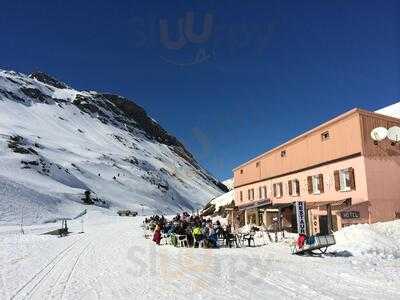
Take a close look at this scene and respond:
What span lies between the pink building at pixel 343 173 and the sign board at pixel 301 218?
1.56m

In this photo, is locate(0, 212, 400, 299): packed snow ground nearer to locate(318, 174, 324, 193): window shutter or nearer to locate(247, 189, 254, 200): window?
locate(318, 174, 324, 193): window shutter

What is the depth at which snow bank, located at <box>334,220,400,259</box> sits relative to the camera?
62.4 ft

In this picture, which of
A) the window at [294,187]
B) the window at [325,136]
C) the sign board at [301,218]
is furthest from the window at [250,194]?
the sign board at [301,218]

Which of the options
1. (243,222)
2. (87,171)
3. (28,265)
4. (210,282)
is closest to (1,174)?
(87,171)

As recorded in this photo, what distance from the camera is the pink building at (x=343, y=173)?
24.2m

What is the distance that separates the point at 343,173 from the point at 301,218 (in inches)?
159

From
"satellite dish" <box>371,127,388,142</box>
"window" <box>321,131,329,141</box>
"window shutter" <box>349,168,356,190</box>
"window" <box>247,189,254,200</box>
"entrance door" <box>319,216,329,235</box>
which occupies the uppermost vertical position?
"window" <box>321,131,329,141</box>

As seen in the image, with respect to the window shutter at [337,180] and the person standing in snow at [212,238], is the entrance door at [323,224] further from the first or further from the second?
the person standing in snow at [212,238]

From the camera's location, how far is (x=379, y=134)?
2452 cm

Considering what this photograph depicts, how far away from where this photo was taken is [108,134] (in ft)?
640

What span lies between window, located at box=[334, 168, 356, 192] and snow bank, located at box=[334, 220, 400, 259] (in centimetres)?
301

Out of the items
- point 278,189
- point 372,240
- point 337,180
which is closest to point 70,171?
point 278,189

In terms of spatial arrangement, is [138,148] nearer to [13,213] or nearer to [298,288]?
[13,213]

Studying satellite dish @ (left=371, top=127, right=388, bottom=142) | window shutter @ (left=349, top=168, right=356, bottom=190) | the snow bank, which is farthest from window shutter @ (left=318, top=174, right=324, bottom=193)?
the snow bank
